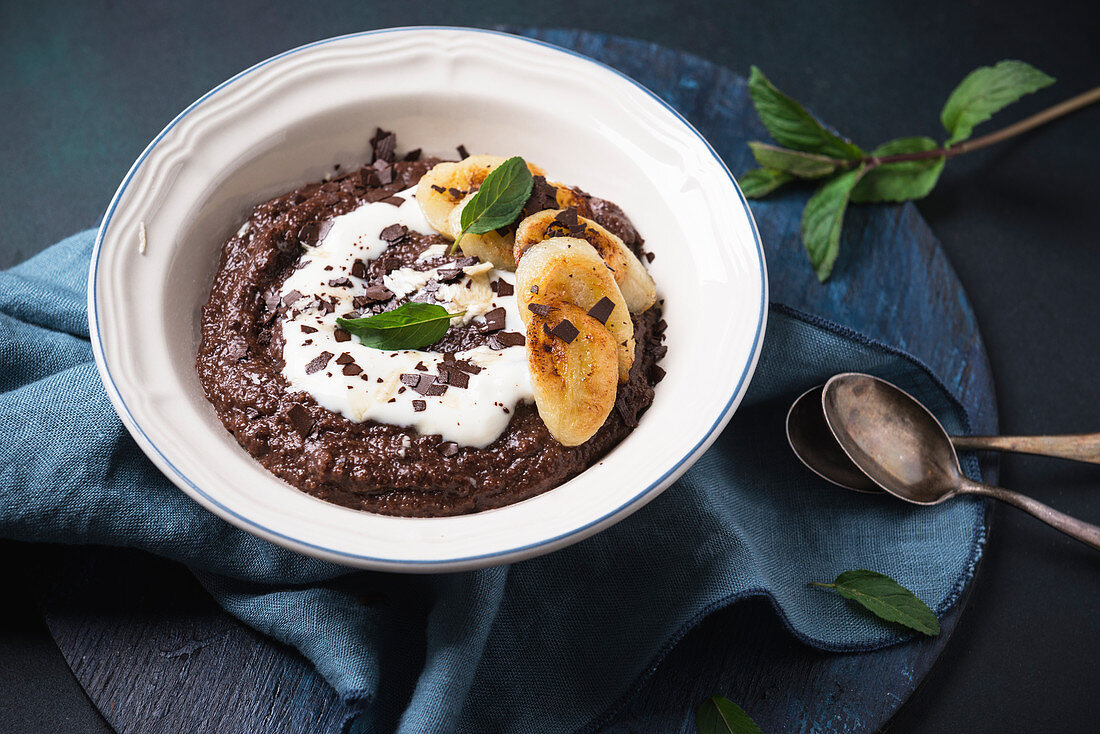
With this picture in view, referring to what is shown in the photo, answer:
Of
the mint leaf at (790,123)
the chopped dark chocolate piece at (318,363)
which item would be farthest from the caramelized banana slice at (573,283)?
the mint leaf at (790,123)

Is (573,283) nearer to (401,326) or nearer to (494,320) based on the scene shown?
(494,320)

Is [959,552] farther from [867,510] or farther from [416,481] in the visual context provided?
[416,481]

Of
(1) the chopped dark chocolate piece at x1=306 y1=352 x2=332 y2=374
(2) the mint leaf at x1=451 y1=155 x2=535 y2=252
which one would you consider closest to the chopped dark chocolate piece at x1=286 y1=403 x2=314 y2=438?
(1) the chopped dark chocolate piece at x1=306 y1=352 x2=332 y2=374

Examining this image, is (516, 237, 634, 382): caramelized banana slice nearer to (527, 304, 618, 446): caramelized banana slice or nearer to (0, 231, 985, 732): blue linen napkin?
(527, 304, 618, 446): caramelized banana slice

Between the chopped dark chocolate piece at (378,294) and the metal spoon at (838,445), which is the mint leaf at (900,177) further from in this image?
Result: the chopped dark chocolate piece at (378,294)

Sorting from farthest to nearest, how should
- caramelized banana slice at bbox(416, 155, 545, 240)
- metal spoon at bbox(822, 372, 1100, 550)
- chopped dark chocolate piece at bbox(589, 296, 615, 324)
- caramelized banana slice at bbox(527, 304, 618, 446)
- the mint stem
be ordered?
the mint stem < metal spoon at bbox(822, 372, 1100, 550) < caramelized banana slice at bbox(416, 155, 545, 240) < chopped dark chocolate piece at bbox(589, 296, 615, 324) < caramelized banana slice at bbox(527, 304, 618, 446)

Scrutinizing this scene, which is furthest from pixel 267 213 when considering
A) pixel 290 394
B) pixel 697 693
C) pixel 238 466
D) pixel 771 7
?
pixel 771 7

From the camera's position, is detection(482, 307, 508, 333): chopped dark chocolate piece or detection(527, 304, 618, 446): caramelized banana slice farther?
detection(482, 307, 508, 333): chopped dark chocolate piece
